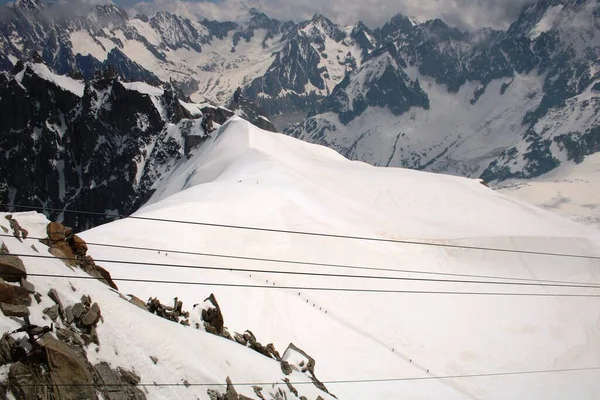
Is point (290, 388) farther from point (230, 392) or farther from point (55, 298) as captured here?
point (55, 298)

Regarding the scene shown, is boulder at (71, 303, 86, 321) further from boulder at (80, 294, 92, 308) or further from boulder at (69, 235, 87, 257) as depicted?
boulder at (69, 235, 87, 257)

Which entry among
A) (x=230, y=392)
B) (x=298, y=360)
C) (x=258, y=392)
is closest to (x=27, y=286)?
(x=230, y=392)

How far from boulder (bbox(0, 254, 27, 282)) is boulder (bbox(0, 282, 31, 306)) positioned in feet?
A: 2.56

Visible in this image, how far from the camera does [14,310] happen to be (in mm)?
19172

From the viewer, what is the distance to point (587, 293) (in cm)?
7062

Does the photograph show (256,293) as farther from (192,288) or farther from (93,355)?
(93,355)

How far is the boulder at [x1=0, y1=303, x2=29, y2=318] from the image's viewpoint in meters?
19.0

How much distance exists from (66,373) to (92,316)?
2.99 meters

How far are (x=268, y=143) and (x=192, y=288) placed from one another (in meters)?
86.7

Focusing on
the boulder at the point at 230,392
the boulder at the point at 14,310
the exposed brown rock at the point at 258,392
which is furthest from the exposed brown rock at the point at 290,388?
the boulder at the point at 14,310


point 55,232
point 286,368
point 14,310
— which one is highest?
point 55,232

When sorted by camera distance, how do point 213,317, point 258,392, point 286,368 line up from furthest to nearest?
point 213,317, point 286,368, point 258,392

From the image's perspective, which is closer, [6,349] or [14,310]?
[6,349]

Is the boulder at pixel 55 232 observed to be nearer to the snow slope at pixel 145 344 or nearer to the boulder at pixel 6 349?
the snow slope at pixel 145 344
